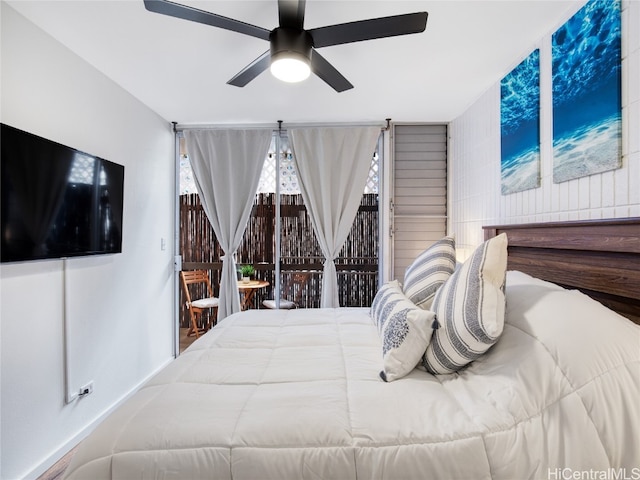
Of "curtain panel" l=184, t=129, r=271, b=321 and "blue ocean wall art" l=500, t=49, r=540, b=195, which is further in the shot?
"curtain panel" l=184, t=129, r=271, b=321

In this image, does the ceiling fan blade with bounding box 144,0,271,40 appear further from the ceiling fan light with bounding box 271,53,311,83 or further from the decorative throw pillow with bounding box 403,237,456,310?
the decorative throw pillow with bounding box 403,237,456,310

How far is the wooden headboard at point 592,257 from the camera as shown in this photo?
4.02 feet

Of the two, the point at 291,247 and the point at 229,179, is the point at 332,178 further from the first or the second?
the point at 229,179

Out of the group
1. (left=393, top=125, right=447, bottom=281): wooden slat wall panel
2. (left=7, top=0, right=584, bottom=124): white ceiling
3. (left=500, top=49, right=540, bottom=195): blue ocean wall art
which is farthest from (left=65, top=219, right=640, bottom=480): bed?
(left=393, top=125, right=447, bottom=281): wooden slat wall panel

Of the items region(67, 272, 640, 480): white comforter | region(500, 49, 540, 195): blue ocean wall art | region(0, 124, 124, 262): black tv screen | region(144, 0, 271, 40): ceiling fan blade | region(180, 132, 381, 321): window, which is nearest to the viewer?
region(67, 272, 640, 480): white comforter

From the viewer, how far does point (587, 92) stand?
153 cm

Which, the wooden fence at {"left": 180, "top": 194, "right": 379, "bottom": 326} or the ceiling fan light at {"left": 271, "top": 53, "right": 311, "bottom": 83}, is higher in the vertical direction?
the ceiling fan light at {"left": 271, "top": 53, "right": 311, "bottom": 83}

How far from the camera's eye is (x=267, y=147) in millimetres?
3395

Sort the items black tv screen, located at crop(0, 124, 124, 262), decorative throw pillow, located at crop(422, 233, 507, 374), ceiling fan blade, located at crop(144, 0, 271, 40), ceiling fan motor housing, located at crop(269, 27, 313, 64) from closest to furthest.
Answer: decorative throw pillow, located at crop(422, 233, 507, 374) → ceiling fan blade, located at crop(144, 0, 271, 40) → ceiling fan motor housing, located at crop(269, 27, 313, 64) → black tv screen, located at crop(0, 124, 124, 262)

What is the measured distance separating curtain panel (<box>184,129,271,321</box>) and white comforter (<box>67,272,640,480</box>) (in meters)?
2.24

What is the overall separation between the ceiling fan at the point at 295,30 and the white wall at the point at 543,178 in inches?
35.2

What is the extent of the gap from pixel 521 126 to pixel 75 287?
9.92 feet

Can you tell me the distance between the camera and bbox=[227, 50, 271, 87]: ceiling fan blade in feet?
5.55

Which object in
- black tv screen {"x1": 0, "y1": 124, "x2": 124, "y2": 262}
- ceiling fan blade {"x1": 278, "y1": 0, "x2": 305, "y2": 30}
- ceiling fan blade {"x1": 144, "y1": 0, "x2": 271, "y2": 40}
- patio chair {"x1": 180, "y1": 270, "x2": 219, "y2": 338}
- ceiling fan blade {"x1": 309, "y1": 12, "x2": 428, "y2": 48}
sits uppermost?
ceiling fan blade {"x1": 278, "y1": 0, "x2": 305, "y2": 30}
